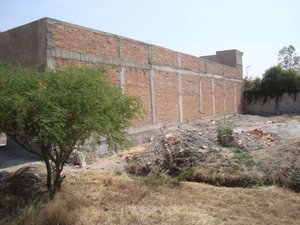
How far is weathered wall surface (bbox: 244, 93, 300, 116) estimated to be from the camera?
1117 inches

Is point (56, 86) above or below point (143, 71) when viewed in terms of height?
below

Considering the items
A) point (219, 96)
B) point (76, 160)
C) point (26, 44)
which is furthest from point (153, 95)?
point (219, 96)

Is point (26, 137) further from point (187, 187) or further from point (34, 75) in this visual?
point (187, 187)

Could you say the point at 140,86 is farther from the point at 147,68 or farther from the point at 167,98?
the point at 167,98

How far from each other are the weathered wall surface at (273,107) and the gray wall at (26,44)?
74.4 feet

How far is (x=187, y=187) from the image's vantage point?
25.4 feet

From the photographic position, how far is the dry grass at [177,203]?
18.2 ft

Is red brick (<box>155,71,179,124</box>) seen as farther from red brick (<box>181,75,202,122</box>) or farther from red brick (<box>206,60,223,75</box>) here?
red brick (<box>206,60,223,75</box>)

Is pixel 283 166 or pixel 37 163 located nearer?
pixel 283 166

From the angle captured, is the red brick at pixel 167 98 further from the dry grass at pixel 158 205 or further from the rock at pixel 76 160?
the dry grass at pixel 158 205

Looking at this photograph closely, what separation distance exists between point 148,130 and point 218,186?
22.5 ft

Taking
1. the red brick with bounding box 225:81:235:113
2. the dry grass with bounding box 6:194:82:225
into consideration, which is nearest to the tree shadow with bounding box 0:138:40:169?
the dry grass with bounding box 6:194:82:225

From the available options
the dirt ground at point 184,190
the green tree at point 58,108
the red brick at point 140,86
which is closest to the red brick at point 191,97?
the red brick at point 140,86

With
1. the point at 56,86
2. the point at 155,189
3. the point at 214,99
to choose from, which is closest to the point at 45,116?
the point at 56,86
